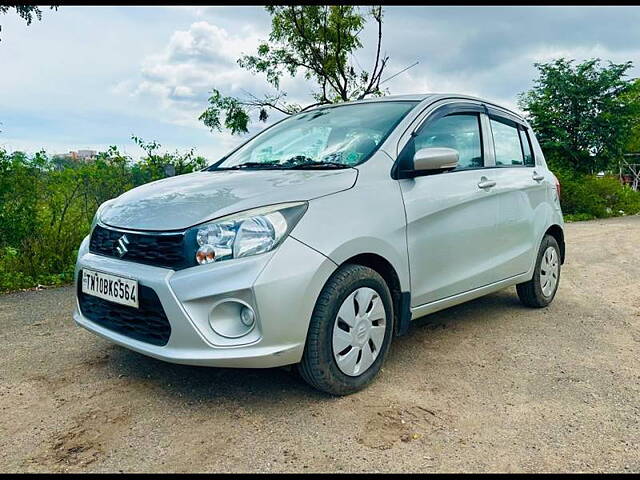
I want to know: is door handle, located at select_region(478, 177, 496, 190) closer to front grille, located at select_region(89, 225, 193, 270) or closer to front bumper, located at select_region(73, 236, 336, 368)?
front bumper, located at select_region(73, 236, 336, 368)

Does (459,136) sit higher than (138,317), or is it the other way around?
(459,136)

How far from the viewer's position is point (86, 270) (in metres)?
2.98

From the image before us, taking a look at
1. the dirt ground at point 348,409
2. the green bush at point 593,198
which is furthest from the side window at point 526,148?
the green bush at point 593,198

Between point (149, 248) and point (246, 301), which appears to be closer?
point (246, 301)

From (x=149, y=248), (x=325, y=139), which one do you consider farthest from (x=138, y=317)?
(x=325, y=139)

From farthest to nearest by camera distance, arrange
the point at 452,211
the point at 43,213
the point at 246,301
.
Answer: the point at 43,213, the point at 452,211, the point at 246,301

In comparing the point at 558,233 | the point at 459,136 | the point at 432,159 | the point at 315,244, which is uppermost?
the point at 459,136

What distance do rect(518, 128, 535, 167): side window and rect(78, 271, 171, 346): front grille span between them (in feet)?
10.9

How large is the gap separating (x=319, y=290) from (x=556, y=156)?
16253mm

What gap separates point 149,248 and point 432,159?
1.63 meters

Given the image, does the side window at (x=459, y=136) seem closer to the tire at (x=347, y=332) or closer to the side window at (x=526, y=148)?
the side window at (x=526, y=148)

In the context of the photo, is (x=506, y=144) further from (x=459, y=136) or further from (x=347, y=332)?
(x=347, y=332)

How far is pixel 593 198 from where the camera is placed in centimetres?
1560

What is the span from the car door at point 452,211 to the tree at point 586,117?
46.2 feet
